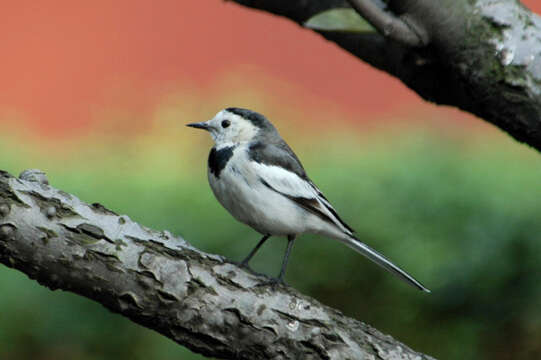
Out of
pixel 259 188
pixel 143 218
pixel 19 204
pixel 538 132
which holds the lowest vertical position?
pixel 143 218

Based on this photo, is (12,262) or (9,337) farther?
(9,337)

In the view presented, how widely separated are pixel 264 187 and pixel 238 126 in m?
0.47

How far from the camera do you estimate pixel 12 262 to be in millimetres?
2598

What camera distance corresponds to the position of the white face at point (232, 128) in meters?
3.80

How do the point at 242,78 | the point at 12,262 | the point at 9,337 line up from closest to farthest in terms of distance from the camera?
the point at 12,262 → the point at 9,337 → the point at 242,78

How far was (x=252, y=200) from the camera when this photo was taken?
345cm

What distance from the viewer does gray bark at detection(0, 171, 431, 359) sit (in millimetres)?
2605

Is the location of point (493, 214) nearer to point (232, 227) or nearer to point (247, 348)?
point (232, 227)

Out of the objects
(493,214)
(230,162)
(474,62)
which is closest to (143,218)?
(230,162)

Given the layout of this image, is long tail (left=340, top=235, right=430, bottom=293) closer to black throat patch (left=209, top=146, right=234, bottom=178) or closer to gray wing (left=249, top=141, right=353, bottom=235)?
gray wing (left=249, top=141, right=353, bottom=235)

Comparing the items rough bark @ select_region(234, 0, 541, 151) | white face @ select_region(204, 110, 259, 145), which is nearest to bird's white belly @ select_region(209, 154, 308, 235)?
white face @ select_region(204, 110, 259, 145)

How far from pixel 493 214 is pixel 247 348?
2.85 metres

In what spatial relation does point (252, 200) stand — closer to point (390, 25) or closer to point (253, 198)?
point (253, 198)

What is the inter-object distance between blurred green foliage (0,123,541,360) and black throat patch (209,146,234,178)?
122 cm
